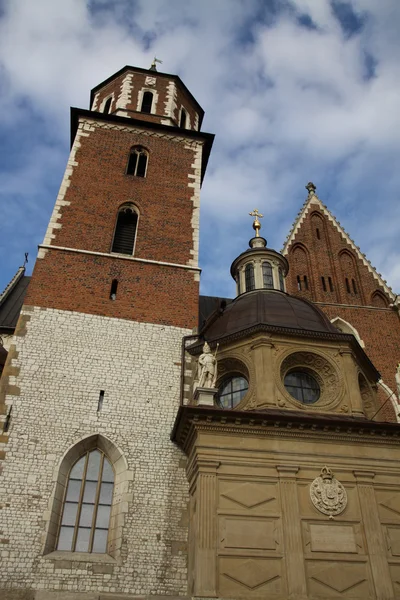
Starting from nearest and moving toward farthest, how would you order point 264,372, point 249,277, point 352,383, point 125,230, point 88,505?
point 88,505 < point 264,372 < point 352,383 < point 125,230 < point 249,277

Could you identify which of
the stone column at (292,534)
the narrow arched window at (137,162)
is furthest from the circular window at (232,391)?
the narrow arched window at (137,162)

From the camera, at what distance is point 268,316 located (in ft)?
49.1

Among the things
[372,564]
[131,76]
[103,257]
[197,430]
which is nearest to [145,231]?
[103,257]

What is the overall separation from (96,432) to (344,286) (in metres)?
13.1

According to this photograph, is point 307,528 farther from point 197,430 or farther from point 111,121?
point 111,121

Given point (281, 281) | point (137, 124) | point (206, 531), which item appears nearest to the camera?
point (206, 531)

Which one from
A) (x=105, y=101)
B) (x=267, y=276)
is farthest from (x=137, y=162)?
(x=267, y=276)

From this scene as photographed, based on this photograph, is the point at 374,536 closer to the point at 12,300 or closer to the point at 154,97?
the point at 12,300

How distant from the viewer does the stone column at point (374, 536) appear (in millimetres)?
10117

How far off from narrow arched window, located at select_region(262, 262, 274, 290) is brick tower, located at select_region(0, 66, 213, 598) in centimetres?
302

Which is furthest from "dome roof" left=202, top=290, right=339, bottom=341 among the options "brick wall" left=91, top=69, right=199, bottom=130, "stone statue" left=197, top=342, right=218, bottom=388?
"brick wall" left=91, top=69, right=199, bottom=130

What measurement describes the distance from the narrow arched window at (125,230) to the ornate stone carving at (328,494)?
9.47 m

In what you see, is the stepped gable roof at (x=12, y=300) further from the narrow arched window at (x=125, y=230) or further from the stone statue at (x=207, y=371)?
the stone statue at (x=207, y=371)

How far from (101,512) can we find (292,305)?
7.94 meters
